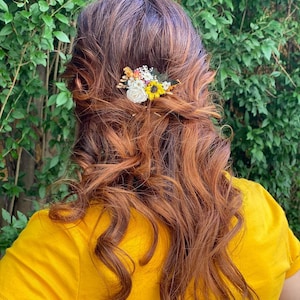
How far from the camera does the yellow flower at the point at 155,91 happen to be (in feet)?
4.10

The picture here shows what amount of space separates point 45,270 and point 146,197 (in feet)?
0.83

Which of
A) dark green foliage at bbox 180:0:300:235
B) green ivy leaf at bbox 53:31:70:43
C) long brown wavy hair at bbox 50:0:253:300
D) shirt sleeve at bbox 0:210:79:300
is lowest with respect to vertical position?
dark green foliage at bbox 180:0:300:235

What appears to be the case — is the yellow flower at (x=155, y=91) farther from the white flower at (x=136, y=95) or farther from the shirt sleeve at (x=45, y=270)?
the shirt sleeve at (x=45, y=270)

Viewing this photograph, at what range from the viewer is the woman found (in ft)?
3.74

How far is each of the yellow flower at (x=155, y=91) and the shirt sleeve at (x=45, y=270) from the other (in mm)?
344

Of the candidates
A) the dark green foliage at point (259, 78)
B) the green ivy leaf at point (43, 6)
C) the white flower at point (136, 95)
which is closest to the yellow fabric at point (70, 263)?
the white flower at point (136, 95)

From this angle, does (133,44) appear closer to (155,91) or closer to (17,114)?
(155,91)

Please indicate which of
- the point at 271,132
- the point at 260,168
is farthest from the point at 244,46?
the point at 260,168

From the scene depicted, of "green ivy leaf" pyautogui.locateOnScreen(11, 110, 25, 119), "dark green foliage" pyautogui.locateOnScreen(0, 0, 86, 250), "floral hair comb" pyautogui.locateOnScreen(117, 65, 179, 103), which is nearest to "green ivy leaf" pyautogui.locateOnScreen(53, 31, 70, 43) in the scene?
"dark green foliage" pyautogui.locateOnScreen(0, 0, 86, 250)

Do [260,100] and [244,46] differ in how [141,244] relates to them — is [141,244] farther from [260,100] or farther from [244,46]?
[260,100]

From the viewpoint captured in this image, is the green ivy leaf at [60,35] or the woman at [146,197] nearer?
the woman at [146,197]

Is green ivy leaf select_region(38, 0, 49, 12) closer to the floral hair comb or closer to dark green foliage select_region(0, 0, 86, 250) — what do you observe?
dark green foliage select_region(0, 0, 86, 250)

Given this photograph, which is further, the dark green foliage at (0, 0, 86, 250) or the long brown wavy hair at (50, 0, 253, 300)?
the dark green foliage at (0, 0, 86, 250)

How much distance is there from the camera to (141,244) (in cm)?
115
